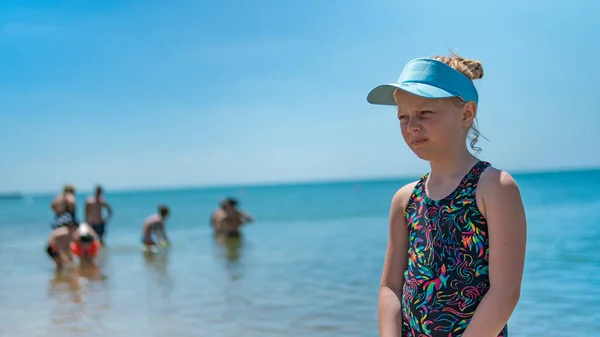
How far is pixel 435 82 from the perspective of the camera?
1675 millimetres

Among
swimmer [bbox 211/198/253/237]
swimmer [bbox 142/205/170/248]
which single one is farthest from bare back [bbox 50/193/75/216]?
swimmer [bbox 211/198/253/237]

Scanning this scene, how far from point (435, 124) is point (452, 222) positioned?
289 millimetres

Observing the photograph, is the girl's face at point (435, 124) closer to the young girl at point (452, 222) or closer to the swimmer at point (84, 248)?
the young girl at point (452, 222)

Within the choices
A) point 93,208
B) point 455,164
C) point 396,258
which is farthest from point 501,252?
point 93,208

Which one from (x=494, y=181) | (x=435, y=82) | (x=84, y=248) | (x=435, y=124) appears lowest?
(x=84, y=248)

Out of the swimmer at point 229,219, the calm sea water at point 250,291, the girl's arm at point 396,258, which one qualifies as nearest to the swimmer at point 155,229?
the calm sea water at point 250,291

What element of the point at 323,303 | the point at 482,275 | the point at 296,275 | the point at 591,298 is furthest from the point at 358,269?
the point at 482,275

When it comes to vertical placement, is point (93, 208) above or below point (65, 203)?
below

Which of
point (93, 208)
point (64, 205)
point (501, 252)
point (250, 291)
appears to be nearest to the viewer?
point (501, 252)

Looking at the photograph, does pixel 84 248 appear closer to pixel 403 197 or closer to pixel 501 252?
pixel 403 197

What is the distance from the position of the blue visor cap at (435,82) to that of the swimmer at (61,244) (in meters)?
9.72

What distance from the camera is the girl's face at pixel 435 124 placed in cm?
171

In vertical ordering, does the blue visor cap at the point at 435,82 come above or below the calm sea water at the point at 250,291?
above

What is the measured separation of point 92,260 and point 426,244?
10.1m
